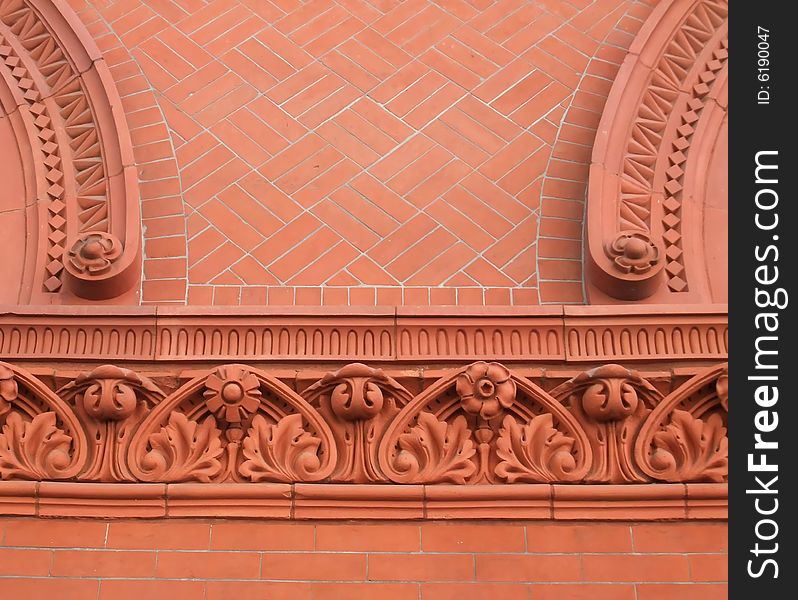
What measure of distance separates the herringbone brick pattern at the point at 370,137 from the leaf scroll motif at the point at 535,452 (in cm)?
69

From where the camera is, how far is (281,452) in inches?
194

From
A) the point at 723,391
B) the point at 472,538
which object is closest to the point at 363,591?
the point at 472,538

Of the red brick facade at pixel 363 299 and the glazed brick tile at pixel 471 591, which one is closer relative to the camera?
the glazed brick tile at pixel 471 591

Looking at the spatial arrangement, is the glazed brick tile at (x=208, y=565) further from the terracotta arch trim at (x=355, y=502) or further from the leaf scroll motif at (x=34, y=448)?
the leaf scroll motif at (x=34, y=448)

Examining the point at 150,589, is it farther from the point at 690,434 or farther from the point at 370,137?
the point at 370,137

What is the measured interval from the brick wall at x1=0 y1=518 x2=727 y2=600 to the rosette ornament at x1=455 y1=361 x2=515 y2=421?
1.55 feet

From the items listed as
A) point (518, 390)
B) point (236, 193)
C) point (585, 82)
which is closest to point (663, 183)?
point (585, 82)

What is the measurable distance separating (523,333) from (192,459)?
147 cm

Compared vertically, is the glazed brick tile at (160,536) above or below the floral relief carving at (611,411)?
below

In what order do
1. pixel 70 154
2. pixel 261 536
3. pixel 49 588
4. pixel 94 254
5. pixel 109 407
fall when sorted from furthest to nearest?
pixel 70 154 → pixel 94 254 → pixel 109 407 → pixel 261 536 → pixel 49 588

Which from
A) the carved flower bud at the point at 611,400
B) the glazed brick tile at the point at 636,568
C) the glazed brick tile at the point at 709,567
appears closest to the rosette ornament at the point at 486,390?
the carved flower bud at the point at 611,400

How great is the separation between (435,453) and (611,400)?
74 cm

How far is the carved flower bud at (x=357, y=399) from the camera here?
16.2ft

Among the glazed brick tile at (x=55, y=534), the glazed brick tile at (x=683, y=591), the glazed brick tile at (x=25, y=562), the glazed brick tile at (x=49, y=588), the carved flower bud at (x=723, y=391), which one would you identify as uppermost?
the carved flower bud at (x=723, y=391)
